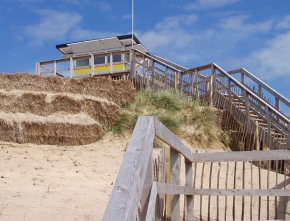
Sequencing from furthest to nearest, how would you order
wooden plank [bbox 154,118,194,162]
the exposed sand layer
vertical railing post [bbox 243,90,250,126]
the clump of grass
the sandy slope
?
vertical railing post [bbox 243,90,250,126] < the clump of grass < the exposed sand layer < the sandy slope < wooden plank [bbox 154,118,194,162]

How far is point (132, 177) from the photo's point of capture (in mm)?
1832

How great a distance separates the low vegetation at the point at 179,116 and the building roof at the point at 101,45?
500 inches

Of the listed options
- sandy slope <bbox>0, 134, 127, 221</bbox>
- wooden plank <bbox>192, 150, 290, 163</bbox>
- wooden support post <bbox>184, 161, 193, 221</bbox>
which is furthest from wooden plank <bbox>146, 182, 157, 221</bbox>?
sandy slope <bbox>0, 134, 127, 221</bbox>

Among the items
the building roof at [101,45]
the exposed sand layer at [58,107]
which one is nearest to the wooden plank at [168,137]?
the exposed sand layer at [58,107]

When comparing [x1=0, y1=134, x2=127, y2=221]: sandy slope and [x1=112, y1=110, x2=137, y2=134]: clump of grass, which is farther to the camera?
Result: [x1=112, y1=110, x2=137, y2=134]: clump of grass

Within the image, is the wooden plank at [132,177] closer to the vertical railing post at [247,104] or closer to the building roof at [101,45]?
the vertical railing post at [247,104]

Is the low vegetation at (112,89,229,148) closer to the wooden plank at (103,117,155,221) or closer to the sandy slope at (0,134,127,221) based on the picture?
the sandy slope at (0,134,127,221)

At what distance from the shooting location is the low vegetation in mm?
11156

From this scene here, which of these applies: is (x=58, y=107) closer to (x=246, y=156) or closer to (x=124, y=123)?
(x=124, y=123)

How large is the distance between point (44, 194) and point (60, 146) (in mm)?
3996

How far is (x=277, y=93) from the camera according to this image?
40.2 feet

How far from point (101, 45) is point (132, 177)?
24682 millimetres

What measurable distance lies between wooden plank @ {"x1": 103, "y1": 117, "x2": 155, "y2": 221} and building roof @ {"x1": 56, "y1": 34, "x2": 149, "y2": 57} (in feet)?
76.1

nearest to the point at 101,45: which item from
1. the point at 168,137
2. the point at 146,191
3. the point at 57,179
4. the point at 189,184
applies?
the point at 57,179
